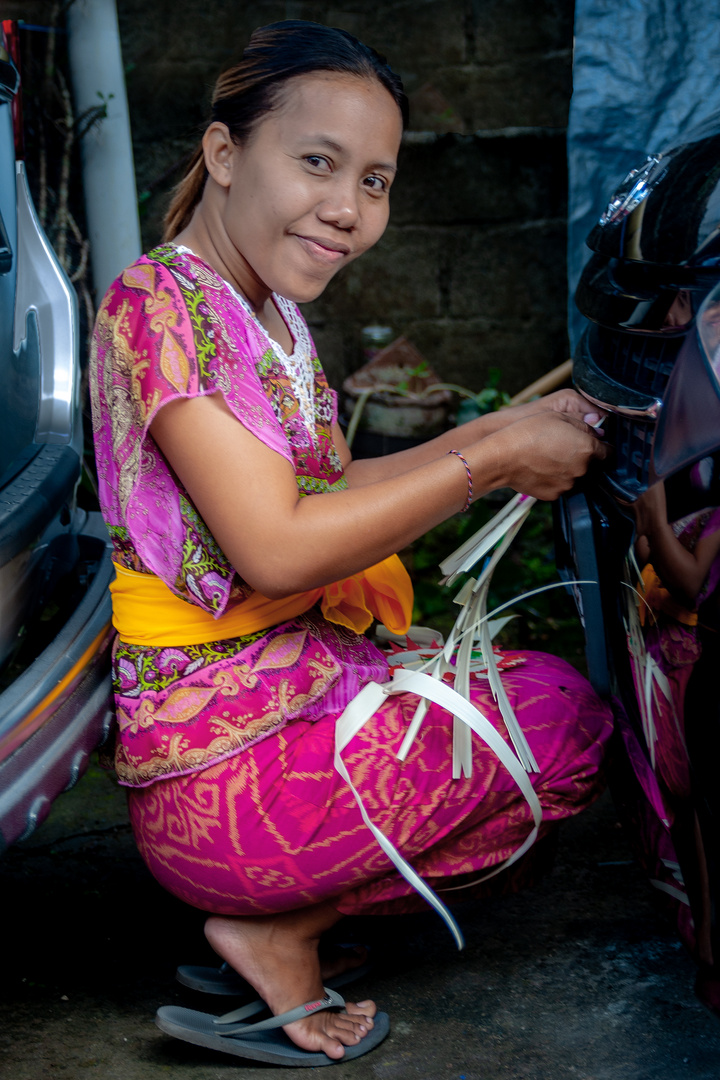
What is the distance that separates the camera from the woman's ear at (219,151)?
142 centimetres

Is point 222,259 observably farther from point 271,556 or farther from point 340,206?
point 271,556

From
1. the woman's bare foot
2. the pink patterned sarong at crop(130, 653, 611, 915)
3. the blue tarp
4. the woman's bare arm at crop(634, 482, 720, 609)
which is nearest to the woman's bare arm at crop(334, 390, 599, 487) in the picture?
the woman's bare arm at crop(634, 482, 720, 609)

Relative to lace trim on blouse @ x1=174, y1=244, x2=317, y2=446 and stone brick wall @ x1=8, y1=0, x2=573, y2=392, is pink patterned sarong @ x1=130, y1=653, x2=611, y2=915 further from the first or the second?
stone brick wall @ x1=8, y1=0, x2=573, y2=392

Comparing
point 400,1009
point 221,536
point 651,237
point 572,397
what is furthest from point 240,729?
point 651,237

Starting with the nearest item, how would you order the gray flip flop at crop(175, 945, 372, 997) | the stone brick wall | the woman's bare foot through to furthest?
1. the woman's bare foot
2. the gray flip flop at crop(175, 945, 372, 997)
3. the stone brick wall

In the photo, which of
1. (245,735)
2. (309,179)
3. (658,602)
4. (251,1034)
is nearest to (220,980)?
(251,1034)

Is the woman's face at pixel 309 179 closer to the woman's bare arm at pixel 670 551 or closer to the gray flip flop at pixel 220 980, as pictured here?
the woman's bare arm at pixel 670 551

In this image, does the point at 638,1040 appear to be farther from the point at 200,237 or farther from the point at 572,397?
the point at 200,237

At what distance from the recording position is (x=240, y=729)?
141 cm

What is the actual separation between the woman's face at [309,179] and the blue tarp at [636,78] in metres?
1.75

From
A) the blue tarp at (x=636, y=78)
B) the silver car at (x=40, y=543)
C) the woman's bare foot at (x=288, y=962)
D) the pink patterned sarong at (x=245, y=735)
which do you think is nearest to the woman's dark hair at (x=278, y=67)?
the pink patterned sarong at (x=245, y=735)

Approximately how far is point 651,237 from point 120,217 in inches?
102

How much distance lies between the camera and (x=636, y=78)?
2898mm

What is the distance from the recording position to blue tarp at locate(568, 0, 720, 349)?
9.29ft
